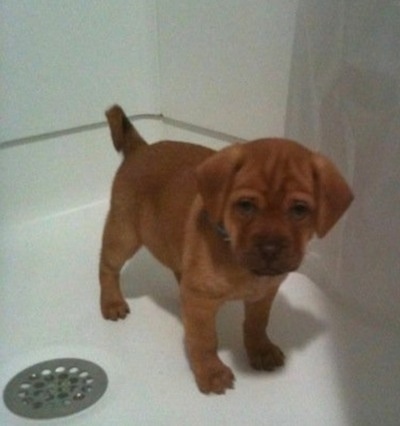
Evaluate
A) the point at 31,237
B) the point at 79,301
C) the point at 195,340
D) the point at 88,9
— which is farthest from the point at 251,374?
the point at 88,9

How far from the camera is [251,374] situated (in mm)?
1275

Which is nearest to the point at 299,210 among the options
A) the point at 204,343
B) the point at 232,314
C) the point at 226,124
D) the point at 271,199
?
the point at 271,199

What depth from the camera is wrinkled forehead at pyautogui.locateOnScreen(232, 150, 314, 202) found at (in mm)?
981

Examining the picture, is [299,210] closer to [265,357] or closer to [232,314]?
[265,357]

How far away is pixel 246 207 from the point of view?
100 cm

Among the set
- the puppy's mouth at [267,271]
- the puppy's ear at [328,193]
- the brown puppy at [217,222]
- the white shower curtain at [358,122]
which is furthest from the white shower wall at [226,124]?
the puppy's mouth at [267,271]

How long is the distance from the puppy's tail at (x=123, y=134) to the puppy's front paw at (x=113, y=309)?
34cm

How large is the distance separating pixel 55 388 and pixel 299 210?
0.62 metres

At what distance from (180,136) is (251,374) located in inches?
35.0

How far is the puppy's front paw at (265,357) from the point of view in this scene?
4.20 ft

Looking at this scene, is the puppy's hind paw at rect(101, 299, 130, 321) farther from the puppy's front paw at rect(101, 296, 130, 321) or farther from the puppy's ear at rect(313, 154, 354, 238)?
the puppy's ear at rect(313, 154, 354, 238)

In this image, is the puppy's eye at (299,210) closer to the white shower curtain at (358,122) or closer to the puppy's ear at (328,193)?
the puppy's ear at (328,193)

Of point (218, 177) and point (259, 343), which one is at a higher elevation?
point (218, 177)

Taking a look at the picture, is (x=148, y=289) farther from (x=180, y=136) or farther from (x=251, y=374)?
(x=180, y=136)
